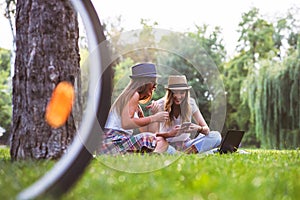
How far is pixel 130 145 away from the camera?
12.7 feet

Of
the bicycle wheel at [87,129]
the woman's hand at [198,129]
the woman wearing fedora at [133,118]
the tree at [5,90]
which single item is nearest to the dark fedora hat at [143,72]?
the woman wearing fedora at [133,118]

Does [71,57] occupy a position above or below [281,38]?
below

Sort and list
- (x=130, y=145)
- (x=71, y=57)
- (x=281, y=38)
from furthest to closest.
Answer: (x=281, y=38) → (x=130, y=145) → (x=71, y=57)

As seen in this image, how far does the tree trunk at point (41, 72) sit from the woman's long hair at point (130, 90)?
1.20 meters

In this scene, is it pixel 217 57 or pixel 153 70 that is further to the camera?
pixel 217 57

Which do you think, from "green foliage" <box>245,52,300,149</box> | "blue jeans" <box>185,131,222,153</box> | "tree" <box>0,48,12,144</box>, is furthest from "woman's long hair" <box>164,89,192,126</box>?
"tree" <box>0,48,12,144</box>

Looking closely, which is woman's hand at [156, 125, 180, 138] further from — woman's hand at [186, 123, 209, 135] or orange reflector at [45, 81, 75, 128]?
orange reflector at [45, 81, 75, 128]

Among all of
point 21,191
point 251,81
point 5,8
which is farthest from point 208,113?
point 5,8

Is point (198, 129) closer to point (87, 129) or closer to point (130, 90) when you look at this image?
point (130, 90)

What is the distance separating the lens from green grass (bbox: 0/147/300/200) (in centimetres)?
160

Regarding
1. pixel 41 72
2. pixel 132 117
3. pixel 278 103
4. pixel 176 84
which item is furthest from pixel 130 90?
pixel 278 103

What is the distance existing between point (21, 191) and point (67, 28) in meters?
1.22

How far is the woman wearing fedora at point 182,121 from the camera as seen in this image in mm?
4156

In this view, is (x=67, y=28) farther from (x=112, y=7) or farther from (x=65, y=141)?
(x=112, y=7)
